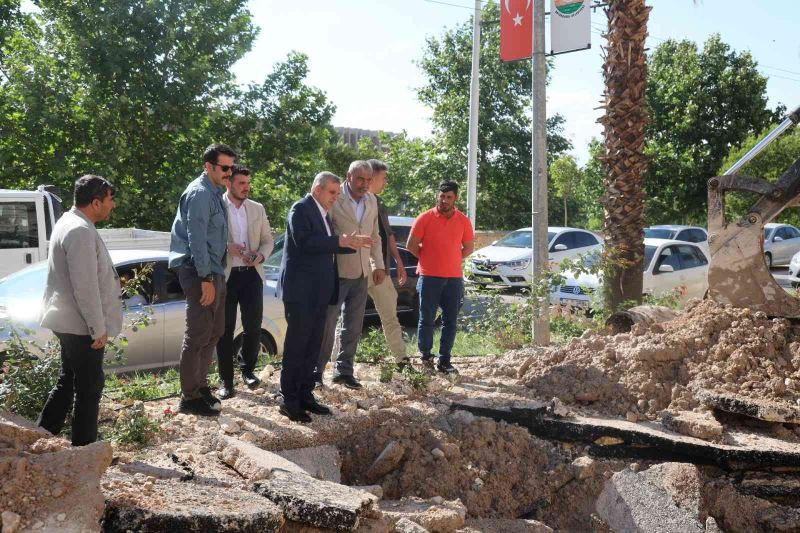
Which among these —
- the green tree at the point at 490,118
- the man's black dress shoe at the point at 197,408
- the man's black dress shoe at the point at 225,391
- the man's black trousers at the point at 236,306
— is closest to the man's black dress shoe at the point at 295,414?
the man's black dress shoe at the point at 197,408

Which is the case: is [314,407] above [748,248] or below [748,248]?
below

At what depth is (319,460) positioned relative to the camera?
545 cm

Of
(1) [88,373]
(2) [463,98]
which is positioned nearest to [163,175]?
(1) [88,373]

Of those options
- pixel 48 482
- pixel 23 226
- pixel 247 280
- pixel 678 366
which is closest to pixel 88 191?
pixel 48 482

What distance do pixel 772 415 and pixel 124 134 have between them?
1303cm

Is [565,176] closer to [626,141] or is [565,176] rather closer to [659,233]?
[659,233]

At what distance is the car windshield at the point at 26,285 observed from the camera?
779cm

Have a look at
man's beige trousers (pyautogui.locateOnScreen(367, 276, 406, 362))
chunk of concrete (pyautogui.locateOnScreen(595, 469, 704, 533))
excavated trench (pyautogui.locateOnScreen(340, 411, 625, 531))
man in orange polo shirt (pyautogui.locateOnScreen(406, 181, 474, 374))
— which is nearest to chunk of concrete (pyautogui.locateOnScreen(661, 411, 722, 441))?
excavated trench (pyautogui.locateOnScreen(340, 411, 625, 531))

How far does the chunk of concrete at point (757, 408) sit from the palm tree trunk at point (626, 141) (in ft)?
11.4

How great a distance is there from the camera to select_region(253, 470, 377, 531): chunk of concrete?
3.92 metres

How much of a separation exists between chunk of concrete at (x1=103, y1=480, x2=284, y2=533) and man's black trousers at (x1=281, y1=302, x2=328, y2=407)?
72.2 inches

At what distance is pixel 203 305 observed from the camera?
5801 millimetres

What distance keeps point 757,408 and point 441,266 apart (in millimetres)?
2958

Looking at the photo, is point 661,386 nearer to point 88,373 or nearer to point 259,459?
point 259,459
